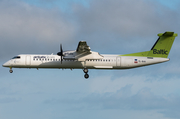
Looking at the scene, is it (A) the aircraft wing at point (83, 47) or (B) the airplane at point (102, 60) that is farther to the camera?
(B) the airplane at point (102, 60)

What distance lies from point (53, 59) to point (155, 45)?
1107cm

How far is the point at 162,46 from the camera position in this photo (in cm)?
3139

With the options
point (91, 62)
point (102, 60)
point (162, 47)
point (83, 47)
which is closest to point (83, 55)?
point (91, 62)

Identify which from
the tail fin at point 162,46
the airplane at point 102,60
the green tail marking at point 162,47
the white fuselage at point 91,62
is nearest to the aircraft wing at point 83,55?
the airplane at point 102,60

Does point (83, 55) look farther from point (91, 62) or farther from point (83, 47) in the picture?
point (83, 47)

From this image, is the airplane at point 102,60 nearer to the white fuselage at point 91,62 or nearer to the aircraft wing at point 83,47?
the white fuselage at point 91,62

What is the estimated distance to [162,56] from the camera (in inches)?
1235

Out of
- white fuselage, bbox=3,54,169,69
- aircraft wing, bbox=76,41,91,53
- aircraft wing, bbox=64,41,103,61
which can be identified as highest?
aircraft wing, bbox=76,41,91,53

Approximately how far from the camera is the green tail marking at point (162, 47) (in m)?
31.2

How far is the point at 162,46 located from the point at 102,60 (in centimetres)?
664

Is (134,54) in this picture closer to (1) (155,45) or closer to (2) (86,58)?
(1) (155,45)

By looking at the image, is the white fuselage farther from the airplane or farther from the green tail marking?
the green tail marking

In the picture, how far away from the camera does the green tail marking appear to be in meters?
31.2

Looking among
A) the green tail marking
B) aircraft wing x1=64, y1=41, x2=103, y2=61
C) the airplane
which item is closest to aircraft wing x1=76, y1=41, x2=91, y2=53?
aircraft wing x1=64, y1=41, x2=103, y2=61
